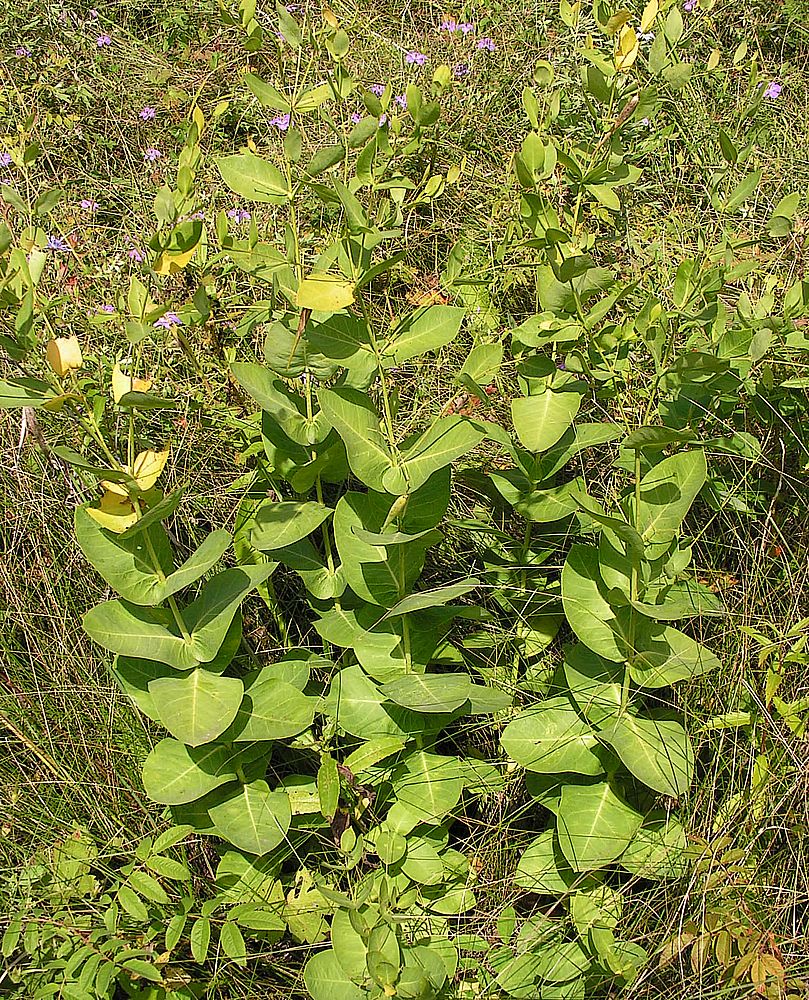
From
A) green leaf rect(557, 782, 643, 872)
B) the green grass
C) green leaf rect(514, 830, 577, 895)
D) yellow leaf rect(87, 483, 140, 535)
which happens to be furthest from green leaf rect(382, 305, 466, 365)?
green leaf rect(514, 830, 577, 895)

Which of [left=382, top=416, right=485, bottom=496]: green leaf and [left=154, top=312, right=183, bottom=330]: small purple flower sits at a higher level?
[left=382, top=416, right=485, bottom=496]: green leaf

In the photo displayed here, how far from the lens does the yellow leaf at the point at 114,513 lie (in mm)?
1581

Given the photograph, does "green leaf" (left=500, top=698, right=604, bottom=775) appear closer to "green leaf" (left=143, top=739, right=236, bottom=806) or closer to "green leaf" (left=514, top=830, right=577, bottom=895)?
"green leaf" (left=514, top=830, right=577, bottom=895)

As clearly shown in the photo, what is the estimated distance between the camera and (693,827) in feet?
6.25

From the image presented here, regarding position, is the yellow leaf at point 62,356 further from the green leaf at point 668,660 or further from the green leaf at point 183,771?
the green leaf at point 668,660

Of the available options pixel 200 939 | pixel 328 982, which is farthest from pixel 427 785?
pixel 200 939

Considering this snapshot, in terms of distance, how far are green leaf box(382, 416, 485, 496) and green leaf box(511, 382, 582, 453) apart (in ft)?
0.41

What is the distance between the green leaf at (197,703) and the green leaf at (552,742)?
1.77ft

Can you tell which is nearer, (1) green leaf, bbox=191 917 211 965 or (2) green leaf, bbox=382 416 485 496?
(2) green leaf, bbox=382 416 485 496

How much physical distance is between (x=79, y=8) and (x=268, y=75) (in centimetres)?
98

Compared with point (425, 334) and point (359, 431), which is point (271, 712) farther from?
point (425, 334)

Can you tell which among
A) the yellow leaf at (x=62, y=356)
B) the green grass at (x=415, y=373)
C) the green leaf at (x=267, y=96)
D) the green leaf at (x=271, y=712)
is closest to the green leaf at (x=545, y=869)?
the green grass at (x=415, y=373)

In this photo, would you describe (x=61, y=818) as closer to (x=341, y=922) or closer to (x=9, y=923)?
Result: (x=9, y=923)

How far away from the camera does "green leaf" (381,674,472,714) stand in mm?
1675
